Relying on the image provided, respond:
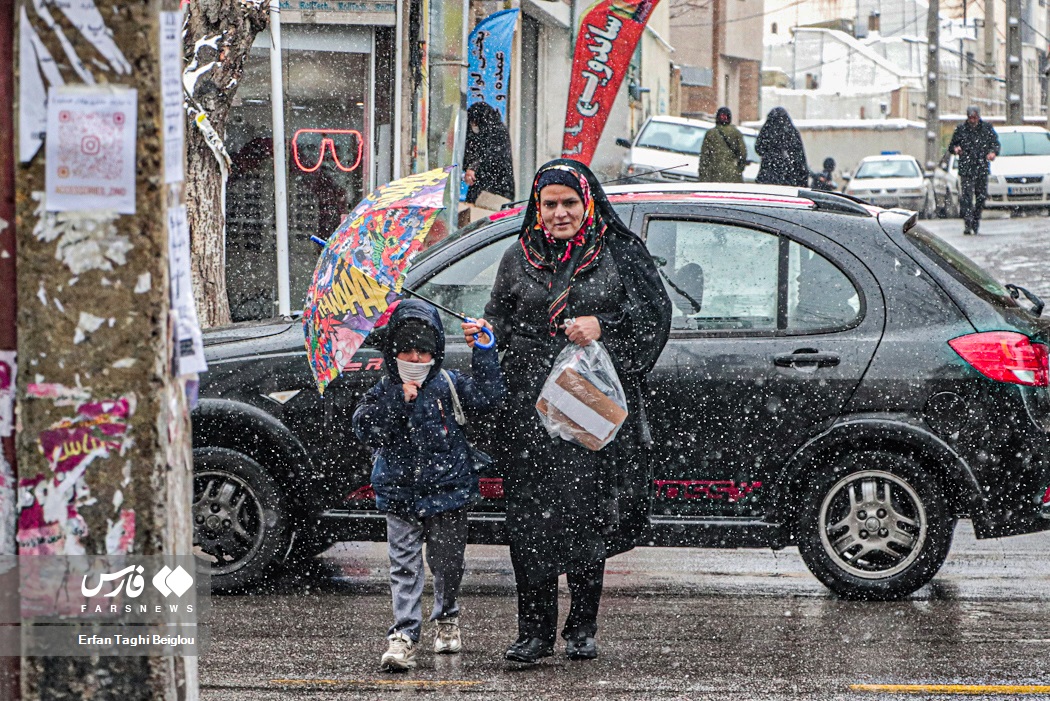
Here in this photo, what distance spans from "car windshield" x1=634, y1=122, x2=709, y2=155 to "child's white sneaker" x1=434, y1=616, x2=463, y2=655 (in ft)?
72.2

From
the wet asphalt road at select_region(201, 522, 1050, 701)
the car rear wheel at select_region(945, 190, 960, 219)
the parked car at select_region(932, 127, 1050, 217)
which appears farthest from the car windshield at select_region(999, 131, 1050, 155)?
the wet asphalt road at select_region(201, 522, 1050, 701)

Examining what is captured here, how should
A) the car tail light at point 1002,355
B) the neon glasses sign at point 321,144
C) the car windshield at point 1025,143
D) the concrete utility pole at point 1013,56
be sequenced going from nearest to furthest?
1. the car tail light at point 1002,355
2. the neon glasses sign at point 321,144
3. the car windshield at point 1025,143
4. the concrete utility pole at point 1013,56

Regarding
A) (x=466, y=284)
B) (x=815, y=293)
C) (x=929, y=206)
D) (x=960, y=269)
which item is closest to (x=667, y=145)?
(x=929, y=206)

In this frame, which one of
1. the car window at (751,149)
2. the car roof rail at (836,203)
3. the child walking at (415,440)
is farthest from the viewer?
the car window at (751,149)

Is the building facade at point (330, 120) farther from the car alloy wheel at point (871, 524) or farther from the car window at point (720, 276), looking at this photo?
the car alloy wheel at point (871, 524)

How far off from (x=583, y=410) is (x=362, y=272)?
0.95 meters

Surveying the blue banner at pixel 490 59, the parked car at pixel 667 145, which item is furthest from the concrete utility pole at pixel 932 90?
the blue banner at pixel 490 59

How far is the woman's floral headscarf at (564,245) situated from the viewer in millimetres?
5730

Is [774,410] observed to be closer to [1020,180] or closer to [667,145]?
[667,145]

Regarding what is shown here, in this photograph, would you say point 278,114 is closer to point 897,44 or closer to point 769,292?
point 769,292

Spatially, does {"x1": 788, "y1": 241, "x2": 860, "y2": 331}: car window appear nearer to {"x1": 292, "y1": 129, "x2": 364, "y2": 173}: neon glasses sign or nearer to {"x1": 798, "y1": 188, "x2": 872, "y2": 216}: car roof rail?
{"x1": 798, "y1": 188, "x2": 872, "y2": 216}: car roof rail

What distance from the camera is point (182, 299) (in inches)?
138

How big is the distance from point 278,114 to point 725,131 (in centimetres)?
739

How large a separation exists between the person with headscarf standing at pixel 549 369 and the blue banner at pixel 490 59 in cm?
1138
